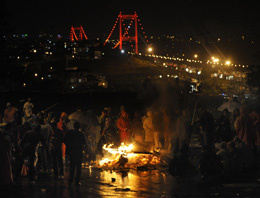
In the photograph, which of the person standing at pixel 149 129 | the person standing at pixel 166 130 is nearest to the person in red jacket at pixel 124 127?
the person standing at pixel 149 129

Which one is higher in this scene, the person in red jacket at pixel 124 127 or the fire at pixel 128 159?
the person in red jacket at pixel 124 127

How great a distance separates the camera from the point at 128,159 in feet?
51.0

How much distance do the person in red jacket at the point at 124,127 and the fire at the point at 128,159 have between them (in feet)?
9.80

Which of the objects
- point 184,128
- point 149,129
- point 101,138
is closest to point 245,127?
point 184,128

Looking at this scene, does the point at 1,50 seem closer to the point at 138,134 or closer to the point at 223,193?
the point at 138,134

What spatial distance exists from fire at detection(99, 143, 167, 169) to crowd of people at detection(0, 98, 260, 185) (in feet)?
3.57

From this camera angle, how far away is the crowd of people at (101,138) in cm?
1191

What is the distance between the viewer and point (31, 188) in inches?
426

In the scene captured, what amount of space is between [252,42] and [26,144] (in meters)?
51.4

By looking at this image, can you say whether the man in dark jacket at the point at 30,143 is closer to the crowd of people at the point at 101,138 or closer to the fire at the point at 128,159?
the crowd of people at the point at 101,138

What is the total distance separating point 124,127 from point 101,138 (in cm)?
103

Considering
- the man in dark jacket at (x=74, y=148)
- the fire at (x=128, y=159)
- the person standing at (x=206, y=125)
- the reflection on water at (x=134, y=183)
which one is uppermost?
the person standing at (x=206, y=125)

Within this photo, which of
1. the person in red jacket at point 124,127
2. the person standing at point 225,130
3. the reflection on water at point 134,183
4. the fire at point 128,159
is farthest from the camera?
the person in red jacket at point 124,127

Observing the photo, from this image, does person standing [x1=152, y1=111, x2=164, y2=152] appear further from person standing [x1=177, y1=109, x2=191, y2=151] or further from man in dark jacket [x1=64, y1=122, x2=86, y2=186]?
man in dark jacket [x1=64, y1=122, x2=86, y2=186]
